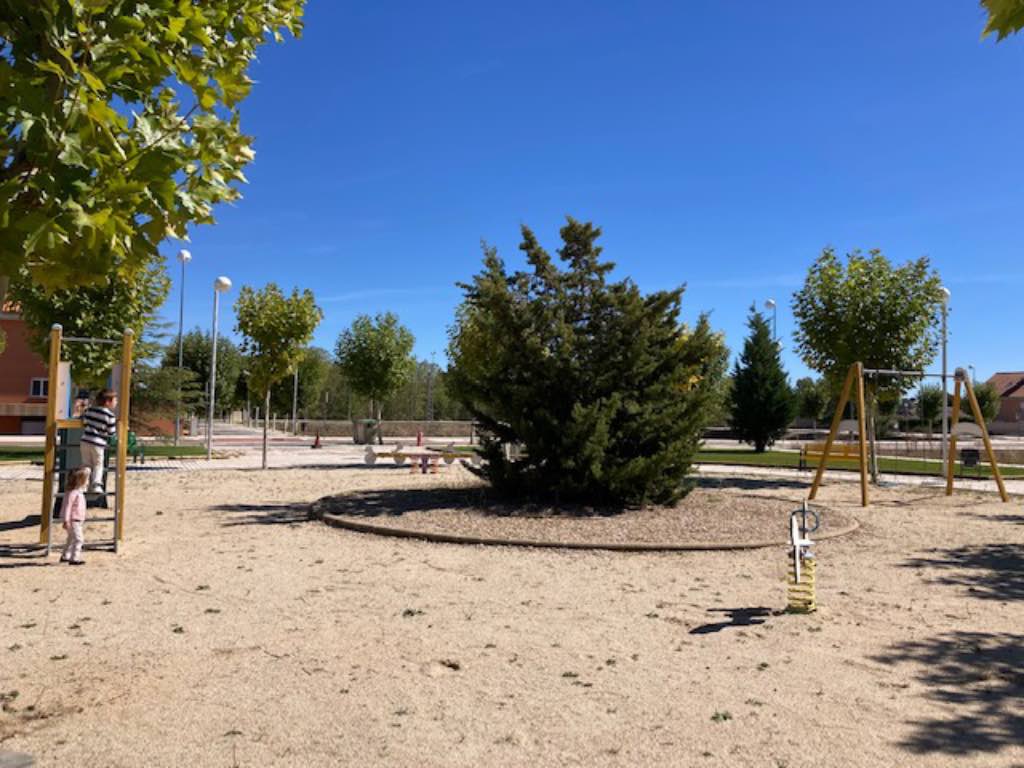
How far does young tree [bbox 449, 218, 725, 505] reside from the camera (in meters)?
11.2

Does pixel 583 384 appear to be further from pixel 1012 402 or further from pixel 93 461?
pixel 1012 402

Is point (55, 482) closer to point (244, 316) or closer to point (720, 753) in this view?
point (720, 753)

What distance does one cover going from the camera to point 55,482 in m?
8.73

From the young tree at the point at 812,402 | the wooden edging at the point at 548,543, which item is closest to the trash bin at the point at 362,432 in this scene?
the wooden edging at the point at 548,543

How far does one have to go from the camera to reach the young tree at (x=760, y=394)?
37.9 m

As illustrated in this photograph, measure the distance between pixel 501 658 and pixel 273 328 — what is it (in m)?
19.7

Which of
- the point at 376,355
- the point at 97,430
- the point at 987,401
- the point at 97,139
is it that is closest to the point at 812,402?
the point at 987,401

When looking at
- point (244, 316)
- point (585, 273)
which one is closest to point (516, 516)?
point (585, 273)

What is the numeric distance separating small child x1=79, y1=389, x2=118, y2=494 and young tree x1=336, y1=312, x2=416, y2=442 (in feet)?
107

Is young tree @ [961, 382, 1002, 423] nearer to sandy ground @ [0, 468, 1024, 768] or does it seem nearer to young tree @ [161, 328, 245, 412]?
young tree @ [161, 328, 245, 412]

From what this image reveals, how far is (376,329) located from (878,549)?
35.1m

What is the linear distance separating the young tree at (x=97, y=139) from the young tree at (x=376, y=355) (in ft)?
125

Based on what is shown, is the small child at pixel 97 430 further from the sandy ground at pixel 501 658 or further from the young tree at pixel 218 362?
the young tree at pixel 218 362

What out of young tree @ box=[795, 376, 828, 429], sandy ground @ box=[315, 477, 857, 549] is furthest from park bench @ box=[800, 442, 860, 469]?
young tree @ box=[795, 376, 828, 429]
